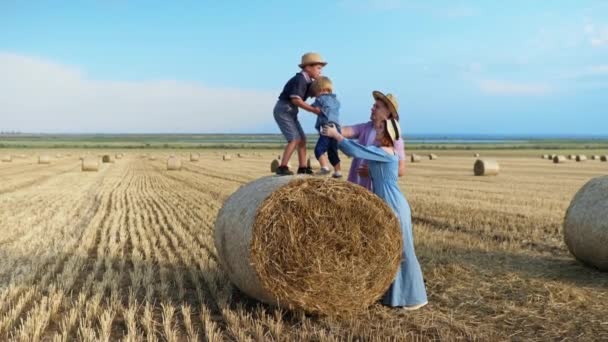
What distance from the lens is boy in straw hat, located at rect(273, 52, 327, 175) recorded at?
300 inches

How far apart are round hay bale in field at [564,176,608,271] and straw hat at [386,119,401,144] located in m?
3.28

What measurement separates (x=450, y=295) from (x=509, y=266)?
6.16 feet

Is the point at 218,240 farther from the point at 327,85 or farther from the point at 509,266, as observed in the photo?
the point at 509,266

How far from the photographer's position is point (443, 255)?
9.18 meters

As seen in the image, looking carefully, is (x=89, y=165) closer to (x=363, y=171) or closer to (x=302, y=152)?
(x=302, y=152)

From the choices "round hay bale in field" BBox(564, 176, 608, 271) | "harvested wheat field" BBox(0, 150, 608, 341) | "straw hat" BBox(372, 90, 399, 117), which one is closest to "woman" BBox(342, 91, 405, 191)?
"straw hat" BBox(372, 90, 399, 117)

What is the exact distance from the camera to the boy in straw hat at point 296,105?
7.61 metres

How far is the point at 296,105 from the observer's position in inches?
299

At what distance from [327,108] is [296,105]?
0.53 meters

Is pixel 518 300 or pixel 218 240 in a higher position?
pixel 218 240

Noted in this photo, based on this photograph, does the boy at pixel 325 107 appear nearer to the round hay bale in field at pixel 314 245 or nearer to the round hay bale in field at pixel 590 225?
the round hay bale in field at pixel 314 245

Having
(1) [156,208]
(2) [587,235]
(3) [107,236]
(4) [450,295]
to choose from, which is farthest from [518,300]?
(1) [156,208]

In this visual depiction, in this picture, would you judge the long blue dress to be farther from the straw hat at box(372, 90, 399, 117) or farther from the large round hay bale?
the large round hay bale

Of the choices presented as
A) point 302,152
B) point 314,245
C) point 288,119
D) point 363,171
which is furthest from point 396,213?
point 288,119
